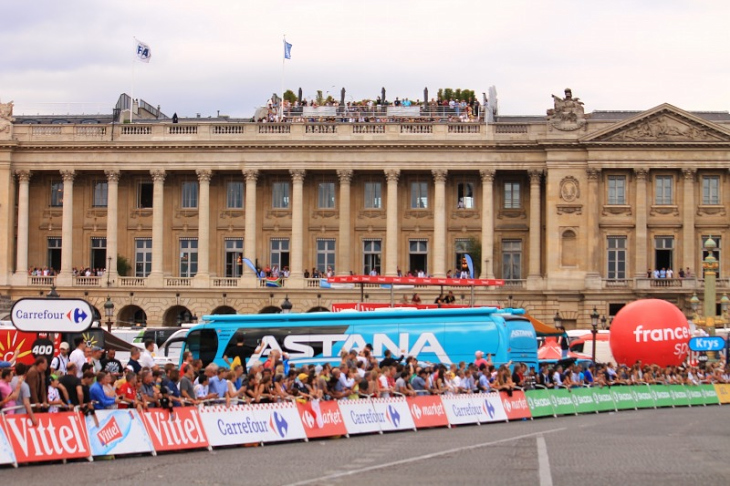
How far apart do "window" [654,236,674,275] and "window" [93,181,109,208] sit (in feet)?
118

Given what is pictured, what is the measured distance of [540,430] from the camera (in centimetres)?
3625

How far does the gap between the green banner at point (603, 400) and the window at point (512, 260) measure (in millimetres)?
42102

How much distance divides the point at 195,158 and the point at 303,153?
23.0 feet

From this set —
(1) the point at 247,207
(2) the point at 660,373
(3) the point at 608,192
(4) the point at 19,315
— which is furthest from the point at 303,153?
(4) the point at 19,315

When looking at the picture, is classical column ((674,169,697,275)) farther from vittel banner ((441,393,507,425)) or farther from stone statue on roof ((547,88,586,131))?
vittel banner ((441,393,507,425))

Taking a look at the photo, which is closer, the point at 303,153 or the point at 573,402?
the point at 573,402

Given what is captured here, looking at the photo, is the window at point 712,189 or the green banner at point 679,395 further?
the window at point 712,189

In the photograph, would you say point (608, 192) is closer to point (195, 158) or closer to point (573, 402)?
point (195, 158)

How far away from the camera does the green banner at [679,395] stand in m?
52.2

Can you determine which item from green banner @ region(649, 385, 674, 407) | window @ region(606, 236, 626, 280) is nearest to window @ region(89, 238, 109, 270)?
window @ region(606, 236, 626, 280)

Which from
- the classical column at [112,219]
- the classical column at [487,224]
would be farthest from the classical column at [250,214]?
the classical column at [487,224]

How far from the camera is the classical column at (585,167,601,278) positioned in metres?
86.4

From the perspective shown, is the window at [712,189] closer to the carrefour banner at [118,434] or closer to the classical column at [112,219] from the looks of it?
the classical column at [112,219]

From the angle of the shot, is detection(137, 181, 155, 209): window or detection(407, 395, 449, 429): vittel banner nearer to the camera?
detection(407, 395, 449, 429): vittel banner
